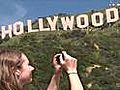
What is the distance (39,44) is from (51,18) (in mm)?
16613

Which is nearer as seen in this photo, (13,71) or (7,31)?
(13,71)

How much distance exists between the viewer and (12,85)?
14.0ft

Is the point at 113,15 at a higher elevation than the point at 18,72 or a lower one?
higher

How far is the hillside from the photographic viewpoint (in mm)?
49362

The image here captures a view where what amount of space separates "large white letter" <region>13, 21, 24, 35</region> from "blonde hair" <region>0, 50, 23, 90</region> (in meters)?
73.4

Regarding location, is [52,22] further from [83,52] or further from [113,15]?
[83,52]

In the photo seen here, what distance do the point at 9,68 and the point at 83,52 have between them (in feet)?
189

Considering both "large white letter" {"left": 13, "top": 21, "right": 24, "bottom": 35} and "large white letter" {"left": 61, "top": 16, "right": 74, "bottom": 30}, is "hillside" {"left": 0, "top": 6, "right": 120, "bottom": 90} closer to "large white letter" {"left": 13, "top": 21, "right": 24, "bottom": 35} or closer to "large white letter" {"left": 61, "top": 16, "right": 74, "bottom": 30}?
"large white letter" {"left": 13, "top": 21, "right": 24, "bottom": 35}

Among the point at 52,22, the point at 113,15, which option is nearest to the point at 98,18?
the point at 113,15

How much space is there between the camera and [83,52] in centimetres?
6200

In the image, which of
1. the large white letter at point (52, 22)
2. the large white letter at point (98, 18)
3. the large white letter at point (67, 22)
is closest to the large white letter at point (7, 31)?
the large white letter at point (52, 22)

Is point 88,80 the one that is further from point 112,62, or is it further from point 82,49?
point 82,49

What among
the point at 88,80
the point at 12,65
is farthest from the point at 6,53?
the point at 88,80

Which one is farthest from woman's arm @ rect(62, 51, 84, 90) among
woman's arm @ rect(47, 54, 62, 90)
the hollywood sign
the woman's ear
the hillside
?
the hollywood sign
